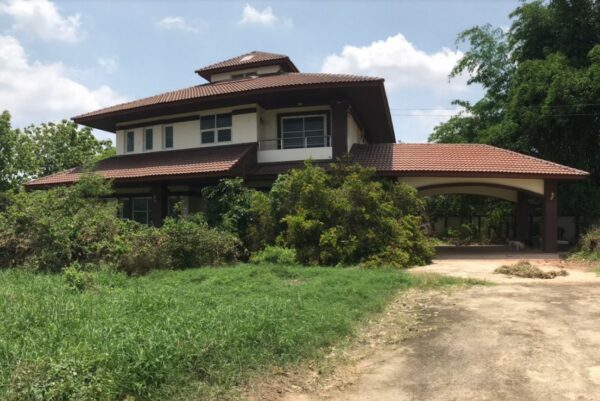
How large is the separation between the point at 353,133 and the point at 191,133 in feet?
20.7

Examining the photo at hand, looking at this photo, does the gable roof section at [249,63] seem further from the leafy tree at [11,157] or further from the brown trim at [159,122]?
the leafy tree at [11,157]

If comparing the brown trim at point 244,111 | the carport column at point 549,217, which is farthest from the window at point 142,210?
the carport column at point 549,217

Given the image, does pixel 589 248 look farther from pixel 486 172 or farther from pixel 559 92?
pixel 559 92

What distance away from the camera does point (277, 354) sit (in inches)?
204

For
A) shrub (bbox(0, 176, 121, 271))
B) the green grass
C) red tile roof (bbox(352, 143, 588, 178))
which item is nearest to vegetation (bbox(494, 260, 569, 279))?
the green grass

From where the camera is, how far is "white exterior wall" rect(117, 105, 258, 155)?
57.4 feet

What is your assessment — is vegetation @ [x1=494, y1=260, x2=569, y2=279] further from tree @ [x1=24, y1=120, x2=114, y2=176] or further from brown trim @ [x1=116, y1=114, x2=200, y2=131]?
tree @ [x1=24, y1=120, x2=114, y2=176]

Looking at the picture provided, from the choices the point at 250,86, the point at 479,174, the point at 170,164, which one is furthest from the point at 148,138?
the point at 479,174

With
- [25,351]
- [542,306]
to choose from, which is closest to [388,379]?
[25,351]

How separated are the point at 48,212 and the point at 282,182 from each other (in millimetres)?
6352

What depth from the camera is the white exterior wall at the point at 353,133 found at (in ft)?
58.2

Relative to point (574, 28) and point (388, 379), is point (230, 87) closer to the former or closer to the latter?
point (388, 379)

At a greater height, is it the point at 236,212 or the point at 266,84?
the point at 266,84

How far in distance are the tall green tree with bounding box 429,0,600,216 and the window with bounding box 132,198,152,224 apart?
16360 millimetres
